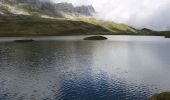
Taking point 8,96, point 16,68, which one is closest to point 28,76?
point 16,68

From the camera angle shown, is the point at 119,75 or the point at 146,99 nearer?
the point at 146,99

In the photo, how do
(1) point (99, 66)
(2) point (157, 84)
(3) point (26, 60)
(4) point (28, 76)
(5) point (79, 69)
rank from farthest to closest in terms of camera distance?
(3) point (26, 60)
(1) point (99, 66)
(5) point (79, 69)
(4) point (28, 76)
(2) point (157, 84)

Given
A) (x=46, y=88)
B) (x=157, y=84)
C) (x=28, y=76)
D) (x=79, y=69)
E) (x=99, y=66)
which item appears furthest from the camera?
(x=99, y=66)

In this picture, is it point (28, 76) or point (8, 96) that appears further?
point (28, 76)

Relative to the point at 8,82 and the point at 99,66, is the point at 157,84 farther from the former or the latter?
the point at 8,82

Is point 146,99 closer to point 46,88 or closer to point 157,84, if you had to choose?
point 157,84

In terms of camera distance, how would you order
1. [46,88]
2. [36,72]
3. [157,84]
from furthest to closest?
[36,72]
[157,84]
[46,88]

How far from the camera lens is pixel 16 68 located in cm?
9412

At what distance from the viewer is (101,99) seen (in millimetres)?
59125

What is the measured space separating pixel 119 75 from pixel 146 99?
2396 centimetres

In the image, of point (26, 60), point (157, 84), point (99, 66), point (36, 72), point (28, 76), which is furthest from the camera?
point (26, 60)

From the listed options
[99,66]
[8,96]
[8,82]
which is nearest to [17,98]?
[8,96]

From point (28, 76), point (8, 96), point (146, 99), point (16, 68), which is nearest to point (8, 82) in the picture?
point (28, 76)

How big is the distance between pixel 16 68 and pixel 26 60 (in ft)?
63.4
